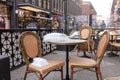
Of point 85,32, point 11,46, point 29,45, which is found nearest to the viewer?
point 29,45

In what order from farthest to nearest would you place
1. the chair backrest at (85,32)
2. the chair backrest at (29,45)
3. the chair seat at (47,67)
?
the chair backrest at (85,32)
the chair backrest at (29,45)
the chair seat at (47,67)

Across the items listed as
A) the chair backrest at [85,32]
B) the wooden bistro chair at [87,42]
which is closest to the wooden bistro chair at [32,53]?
the wooden bistro chair at [87,42]

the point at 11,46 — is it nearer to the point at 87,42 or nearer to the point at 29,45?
the point at 29,45

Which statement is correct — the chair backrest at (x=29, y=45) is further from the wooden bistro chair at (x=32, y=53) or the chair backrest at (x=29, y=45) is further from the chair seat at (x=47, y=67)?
the chair seat at (x=47, y=67)

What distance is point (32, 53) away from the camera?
12.3ft

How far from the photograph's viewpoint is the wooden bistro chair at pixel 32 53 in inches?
127

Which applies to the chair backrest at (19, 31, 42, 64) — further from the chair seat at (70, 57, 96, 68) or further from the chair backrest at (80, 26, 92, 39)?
the chair backrest at (80, 26, 92, 39)

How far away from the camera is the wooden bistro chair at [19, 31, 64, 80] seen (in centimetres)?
323

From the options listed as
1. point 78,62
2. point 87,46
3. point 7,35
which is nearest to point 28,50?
point 78,62

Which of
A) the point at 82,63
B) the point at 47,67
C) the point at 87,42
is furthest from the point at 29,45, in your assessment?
the point at 87,42

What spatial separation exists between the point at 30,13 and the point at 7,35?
21.1 meters

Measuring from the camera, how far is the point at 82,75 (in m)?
4.75

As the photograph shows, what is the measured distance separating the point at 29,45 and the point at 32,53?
0.55 ft

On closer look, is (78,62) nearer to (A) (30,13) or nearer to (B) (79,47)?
(B) (79,47)
